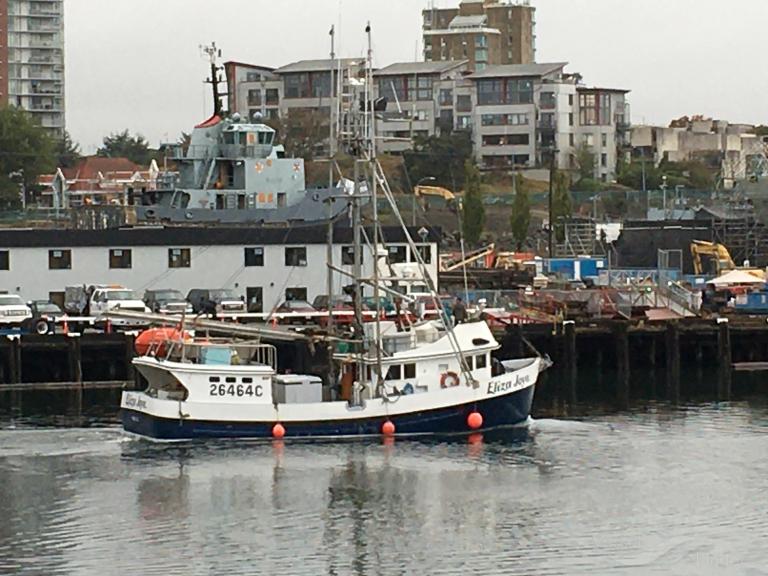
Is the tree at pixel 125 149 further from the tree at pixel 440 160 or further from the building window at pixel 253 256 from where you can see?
the building window at pixel 253 256

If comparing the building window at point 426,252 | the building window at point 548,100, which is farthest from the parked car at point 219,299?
the building window at point 548,100

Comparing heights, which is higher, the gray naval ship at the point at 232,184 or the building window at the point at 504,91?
the building window at the point at 504,91

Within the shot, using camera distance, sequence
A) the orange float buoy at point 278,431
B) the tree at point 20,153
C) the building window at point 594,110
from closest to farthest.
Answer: the orange float buoy at point 278,431, the tree at point 20,153, the building window at point 594,110

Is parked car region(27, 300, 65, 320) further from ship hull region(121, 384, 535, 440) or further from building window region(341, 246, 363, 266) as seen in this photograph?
ship hull region(121, 384, 535, 440)

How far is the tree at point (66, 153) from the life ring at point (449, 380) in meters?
105

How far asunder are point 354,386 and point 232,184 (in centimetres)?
3808

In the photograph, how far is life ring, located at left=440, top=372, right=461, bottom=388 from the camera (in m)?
51.7

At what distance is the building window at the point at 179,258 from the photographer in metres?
78.0

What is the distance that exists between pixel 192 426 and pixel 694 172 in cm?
11042

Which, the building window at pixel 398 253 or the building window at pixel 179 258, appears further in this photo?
the building window at pixel 398 253

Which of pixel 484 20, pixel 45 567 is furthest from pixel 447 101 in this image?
pixel 45 567

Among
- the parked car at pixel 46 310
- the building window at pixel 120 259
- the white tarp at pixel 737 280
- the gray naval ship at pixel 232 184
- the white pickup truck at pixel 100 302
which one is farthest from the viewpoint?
the gray naval ship at pixel 232 184

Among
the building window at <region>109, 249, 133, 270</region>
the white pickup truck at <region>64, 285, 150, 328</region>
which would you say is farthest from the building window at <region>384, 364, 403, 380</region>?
the building window at <region>109, 249, 133, 270</region>

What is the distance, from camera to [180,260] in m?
78.1
